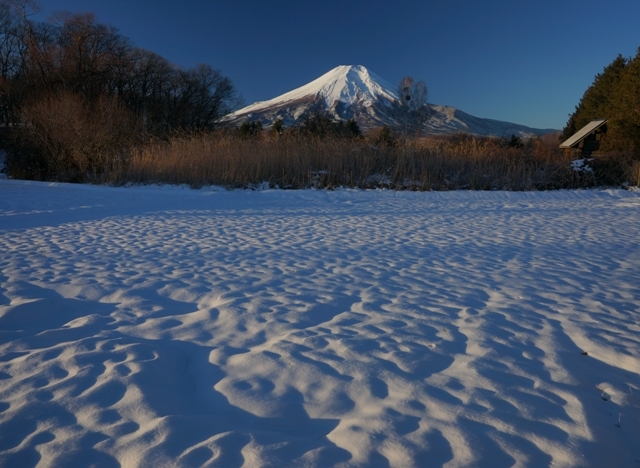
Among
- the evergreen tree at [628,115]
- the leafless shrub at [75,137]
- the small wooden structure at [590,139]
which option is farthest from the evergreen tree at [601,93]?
the leafless shrub at [75,137]

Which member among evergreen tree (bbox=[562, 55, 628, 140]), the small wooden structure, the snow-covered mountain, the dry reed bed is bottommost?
the dry reed bed

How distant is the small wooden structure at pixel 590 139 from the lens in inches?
1123

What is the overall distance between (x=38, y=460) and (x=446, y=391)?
6.13 ft

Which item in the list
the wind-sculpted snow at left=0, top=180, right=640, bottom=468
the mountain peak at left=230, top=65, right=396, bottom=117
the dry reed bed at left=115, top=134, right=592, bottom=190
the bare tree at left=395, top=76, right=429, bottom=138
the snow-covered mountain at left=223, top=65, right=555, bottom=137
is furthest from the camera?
the mountain peak at left=230, top=65, right=396, bottom=117

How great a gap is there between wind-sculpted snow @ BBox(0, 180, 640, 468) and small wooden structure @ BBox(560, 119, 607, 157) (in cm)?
2800

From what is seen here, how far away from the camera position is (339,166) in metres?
13.6

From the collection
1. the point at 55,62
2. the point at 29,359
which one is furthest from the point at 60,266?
Answer: the point at 55,62

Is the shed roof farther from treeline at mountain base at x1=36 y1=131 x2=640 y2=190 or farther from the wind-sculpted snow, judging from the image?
the wind-sculpted snow

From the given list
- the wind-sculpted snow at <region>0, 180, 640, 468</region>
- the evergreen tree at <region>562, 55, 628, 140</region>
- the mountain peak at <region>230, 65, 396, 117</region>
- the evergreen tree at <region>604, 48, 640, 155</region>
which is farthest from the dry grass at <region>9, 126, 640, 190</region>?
the mountain peak at <region>230, 65, 396, 117</region>

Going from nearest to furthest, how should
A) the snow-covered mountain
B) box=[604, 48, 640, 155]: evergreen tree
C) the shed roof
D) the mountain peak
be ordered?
1. box=[604, 48, 640, 155]: evergreen tree
2. the shed roof
3. the snow-covered mountain
4. the mountain peak

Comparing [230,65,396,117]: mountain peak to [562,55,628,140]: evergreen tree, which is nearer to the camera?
[562,55,628,140]: evergreen tree

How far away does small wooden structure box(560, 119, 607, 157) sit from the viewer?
28.5 metres

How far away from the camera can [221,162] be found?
13.0m

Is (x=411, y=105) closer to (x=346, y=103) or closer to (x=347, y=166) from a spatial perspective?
(x=347, y=166)
